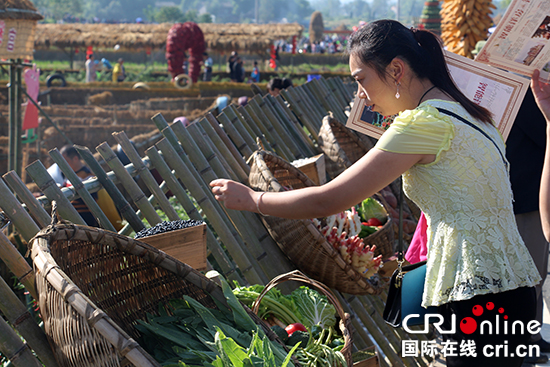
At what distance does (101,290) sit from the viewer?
1.58 m

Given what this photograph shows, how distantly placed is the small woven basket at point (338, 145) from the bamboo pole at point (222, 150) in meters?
0.93

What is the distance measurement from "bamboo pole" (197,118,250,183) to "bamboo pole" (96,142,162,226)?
2.47 feet

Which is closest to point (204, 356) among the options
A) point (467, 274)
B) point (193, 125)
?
point (467, 274)

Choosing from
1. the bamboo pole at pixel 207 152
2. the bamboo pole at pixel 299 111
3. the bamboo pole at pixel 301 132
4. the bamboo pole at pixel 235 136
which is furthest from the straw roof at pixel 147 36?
the bamboo pole at pixel 207 152

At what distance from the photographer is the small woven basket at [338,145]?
3812 mm

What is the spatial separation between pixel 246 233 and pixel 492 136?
1499mm

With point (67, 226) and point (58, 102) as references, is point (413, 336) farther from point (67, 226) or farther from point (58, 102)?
point (58, 102)

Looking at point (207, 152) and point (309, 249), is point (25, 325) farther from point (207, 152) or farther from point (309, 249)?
point (207, 152)

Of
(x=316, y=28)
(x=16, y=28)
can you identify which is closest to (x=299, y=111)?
(x=16, y=28)

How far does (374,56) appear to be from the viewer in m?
1.44

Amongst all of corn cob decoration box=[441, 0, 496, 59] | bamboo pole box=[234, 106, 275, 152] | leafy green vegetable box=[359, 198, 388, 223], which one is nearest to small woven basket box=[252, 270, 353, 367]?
leafy green vegetable box=[359, 198, 388, 223]

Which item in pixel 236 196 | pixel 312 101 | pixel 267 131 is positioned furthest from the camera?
pixel 312 101

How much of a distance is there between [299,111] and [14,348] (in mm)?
4230

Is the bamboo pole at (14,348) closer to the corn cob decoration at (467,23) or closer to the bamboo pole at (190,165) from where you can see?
the bamboo pole at (190,165)
